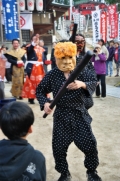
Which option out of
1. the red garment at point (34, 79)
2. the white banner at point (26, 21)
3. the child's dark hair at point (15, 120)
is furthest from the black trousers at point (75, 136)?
the white banner at point (26, 21)

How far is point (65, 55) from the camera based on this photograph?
9.11ft

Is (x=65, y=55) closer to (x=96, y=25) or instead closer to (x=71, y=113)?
(x=71, y=113)

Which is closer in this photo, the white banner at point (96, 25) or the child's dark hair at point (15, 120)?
the child's dark hair at point (15, 120)

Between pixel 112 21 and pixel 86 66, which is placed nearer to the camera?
pixel 86 66

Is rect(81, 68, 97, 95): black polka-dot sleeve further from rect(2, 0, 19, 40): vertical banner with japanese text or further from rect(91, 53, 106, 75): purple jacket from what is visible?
rect(2, 0, 19, 40): vertical banner with japanese text

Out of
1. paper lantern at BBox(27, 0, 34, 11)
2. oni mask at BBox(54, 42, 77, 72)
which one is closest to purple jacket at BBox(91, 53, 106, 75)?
oni mask at BBox(54, 42, 77, 72)

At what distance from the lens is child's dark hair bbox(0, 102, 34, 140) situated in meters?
1.68

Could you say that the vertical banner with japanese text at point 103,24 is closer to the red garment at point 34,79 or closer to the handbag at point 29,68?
the red garment at point 34,79

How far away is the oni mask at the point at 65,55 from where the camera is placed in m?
2.76

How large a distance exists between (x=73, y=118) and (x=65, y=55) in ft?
2.09

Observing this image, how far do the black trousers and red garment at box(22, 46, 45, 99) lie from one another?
13.4ft

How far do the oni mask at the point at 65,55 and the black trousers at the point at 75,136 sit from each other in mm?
469

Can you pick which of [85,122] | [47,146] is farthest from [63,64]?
[47,146]

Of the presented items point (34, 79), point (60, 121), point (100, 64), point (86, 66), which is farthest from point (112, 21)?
point (60, 121)
